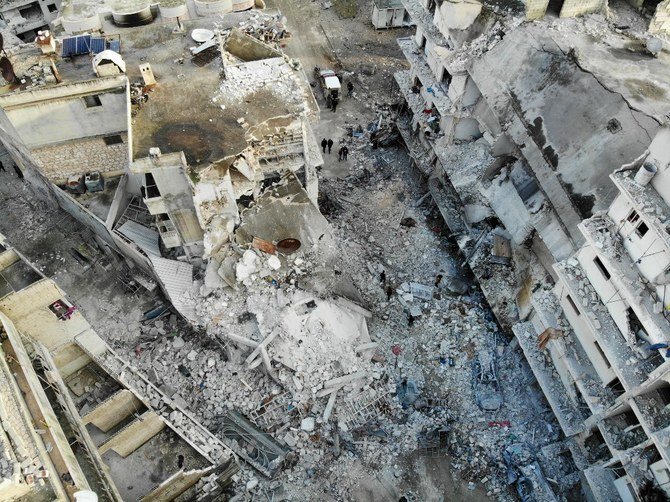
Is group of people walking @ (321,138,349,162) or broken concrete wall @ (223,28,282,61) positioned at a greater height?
broken concrete wall @ (223,28,282,61)

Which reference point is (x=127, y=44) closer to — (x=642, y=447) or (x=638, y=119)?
(x=638, y=119)

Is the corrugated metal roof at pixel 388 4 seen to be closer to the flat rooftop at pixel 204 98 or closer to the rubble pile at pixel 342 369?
the flat rooftop at pixel 204 98

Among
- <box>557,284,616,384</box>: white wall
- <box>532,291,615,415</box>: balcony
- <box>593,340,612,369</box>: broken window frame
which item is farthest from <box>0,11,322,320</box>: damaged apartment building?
<box>593,340,612,369</box>: broken window frame

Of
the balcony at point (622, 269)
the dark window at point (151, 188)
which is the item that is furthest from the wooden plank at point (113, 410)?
the balcony at point (622, 269)

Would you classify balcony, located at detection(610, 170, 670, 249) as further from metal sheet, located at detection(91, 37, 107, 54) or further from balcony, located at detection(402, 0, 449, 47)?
metal sheet, located at detection(91, 37, 107, 54)

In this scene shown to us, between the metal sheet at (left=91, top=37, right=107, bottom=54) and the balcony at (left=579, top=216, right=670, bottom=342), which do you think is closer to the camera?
the balcony at (left=579, top=216, right=670, bottom=342)

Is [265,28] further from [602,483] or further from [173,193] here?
[602,483]

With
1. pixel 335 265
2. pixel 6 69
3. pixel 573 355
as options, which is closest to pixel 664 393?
pixel 573 355
